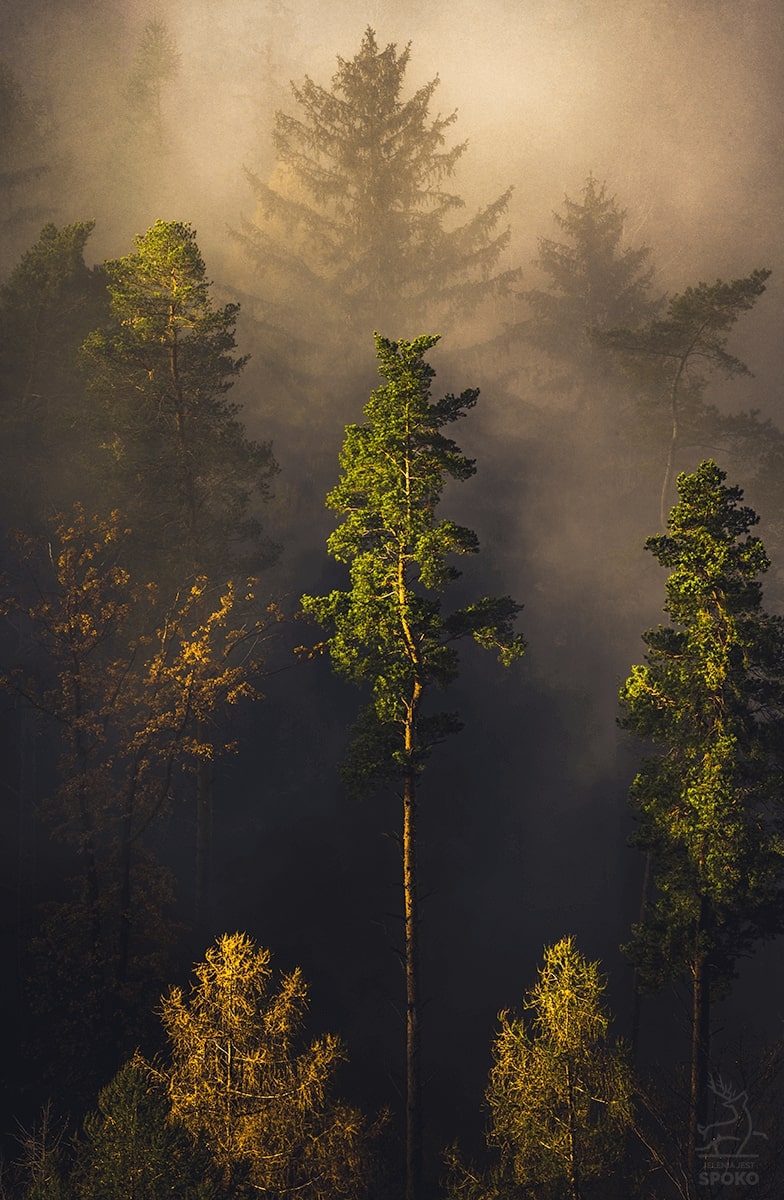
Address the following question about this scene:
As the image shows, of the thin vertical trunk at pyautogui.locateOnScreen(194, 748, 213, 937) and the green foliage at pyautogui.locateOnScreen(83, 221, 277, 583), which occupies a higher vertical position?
the green foliage at pyautogui.locateOnScreen(83, 221, 277, 583)

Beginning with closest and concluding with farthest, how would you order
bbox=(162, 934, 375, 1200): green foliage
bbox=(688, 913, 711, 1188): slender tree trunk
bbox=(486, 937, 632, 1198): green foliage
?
bbox=(162, 934, 375, 1200): green foliage
bbox=(486, 937, 632, 1198): green foliage
bbox=(688, 913, 711, 1188): slender tree trunk

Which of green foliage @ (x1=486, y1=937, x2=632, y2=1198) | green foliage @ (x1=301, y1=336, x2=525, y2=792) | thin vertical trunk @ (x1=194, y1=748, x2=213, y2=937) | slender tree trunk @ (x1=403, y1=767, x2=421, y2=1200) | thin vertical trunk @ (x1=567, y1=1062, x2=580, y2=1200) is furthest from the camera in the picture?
thin vertical trunk @ (x1=194, y1=748, x2=213, y2=937)

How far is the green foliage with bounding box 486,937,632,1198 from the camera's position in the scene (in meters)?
14.4

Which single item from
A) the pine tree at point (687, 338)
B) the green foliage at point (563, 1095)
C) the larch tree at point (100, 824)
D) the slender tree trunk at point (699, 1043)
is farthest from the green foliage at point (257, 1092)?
the pine tree at point (687, 338)

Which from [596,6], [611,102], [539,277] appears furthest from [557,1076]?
[596,6]

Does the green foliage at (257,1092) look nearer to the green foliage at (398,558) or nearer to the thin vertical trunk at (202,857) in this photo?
the green foliage at (398,558)

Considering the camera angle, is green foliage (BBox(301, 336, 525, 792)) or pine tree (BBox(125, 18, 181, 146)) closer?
green foliage (BBox(301, 336, 525, 792))

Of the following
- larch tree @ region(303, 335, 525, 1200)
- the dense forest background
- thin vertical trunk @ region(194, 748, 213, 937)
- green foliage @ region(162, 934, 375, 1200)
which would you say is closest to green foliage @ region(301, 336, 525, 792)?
larch tree @ region(303, 335, 525, 1200)

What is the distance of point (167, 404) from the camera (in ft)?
80.7

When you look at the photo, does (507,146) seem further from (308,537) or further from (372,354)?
(308,537)

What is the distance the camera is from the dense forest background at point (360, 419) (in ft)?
82.7

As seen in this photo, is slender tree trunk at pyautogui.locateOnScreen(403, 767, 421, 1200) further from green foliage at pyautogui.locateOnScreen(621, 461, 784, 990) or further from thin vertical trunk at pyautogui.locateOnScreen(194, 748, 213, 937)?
thin vertical trunk at pyautogui.locateOnScreen(194, 748, 213, 937)

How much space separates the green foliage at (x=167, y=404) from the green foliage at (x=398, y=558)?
9.22 meters

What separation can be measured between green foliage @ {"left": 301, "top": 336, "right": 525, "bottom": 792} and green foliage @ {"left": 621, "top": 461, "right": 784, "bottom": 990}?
3007mm
